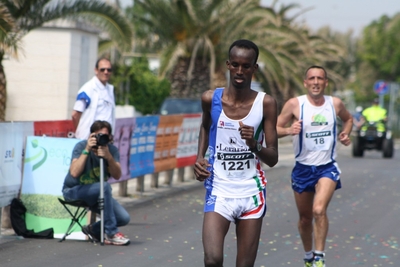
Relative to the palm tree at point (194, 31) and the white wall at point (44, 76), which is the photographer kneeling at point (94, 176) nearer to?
the white wall at point (44, 76)

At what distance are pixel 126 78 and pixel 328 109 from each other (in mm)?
20619

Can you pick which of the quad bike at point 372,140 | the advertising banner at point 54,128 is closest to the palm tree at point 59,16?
the advertising banner at point 54,128

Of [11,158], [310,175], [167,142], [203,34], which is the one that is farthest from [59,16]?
[203,34]

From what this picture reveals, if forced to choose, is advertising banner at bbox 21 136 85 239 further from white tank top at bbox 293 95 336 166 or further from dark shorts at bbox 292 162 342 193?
white tank top at bbox 293 95 336 166

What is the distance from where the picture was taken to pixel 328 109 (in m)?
8.64

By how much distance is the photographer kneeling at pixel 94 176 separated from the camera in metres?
9.94

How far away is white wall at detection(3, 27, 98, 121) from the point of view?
22.5m

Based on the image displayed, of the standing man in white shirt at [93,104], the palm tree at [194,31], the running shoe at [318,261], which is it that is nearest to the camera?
the running shoe at [318,261]

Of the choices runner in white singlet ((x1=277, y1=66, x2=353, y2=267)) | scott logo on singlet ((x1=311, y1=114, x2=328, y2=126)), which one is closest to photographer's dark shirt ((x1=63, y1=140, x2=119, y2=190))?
runner in white singlet ((x1=277, y1=66, x2=353, y2=267))

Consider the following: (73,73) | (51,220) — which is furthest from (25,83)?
(51,220)

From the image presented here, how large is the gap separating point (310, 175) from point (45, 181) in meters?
3.65

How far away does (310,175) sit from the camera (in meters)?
8.50

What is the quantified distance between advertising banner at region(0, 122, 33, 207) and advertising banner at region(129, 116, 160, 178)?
155 inches

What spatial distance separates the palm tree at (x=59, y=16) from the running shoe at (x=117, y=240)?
577 cm
